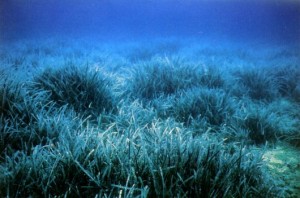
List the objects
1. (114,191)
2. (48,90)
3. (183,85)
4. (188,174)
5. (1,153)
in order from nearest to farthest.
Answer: (114,191), (188,174), (1,153), (48,90), (183,85)

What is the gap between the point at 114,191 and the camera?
1517 mm

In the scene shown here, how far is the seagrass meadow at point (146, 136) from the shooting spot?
1.55 metres

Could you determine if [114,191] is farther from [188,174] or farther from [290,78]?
[290,78]

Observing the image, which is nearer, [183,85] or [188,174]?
[188,174]

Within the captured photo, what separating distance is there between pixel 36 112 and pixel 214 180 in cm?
175

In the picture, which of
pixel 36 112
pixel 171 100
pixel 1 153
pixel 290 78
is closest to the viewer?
pixel 1 153

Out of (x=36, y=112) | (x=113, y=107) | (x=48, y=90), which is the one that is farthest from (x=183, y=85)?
(x=36, y=112)

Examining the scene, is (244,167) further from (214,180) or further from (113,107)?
(113,107)

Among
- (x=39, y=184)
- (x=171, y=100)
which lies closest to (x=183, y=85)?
(x=171, y=100)

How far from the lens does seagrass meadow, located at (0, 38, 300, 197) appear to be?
1.55m

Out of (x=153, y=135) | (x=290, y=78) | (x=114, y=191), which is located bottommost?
(x=114, y=191)

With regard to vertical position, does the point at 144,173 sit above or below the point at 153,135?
below

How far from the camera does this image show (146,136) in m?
2.00

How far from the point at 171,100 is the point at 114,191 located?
75.7 inches
